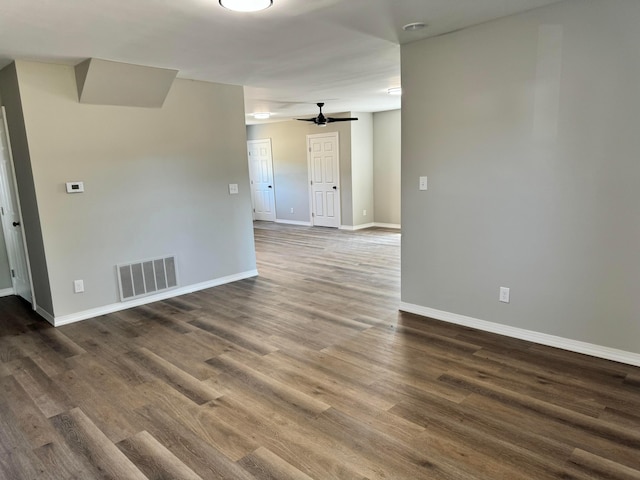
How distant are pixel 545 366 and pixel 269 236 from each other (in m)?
6.38

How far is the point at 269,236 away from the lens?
28.1 feet

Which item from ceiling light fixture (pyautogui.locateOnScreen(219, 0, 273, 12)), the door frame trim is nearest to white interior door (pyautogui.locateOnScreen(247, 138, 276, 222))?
the door frame trim

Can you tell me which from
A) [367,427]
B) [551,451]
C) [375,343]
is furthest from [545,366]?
[367,427]

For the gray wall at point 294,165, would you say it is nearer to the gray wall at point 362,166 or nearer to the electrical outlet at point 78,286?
the gray wall at point 362,166

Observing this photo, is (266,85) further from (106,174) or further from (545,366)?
(545,366)

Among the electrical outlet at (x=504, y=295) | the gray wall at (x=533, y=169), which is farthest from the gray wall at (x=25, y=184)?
the electrical outlet at (x=504, y=295)

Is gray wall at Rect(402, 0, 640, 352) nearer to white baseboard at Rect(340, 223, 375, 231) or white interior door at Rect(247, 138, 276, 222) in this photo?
white baseboard at Rect(340, 223, 375, 231)

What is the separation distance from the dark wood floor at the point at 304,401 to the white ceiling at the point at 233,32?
Result: 94.7 inches

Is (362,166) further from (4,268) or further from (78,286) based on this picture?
(4,268)

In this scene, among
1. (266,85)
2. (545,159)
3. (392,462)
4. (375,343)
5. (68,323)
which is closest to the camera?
(392,462)

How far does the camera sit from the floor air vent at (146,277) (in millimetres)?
4379

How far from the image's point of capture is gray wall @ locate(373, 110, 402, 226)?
863cm

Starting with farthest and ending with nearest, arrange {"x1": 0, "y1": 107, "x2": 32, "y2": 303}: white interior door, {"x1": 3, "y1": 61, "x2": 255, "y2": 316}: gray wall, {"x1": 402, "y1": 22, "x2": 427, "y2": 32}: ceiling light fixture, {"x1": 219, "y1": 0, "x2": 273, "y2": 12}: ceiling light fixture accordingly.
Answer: {"x1": 0, "y1": 107, "x2": 32, "y2": 303}: white interior door < {"x1": 3, "y1": 61, "x2": 255, "y2": 316}: gray wall < {"x1": 402, "y1": 22, "x2": 427, "y2": 32}: ceiling light fixture < {"x1": 219, "y1": 0, "x2": 273, "y2": 12}: ceiling light fixture

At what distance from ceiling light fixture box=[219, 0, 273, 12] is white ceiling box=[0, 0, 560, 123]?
9cm
